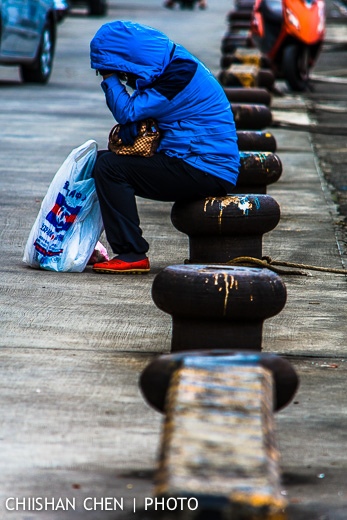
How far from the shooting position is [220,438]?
2.54m

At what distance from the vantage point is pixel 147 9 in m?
34.1

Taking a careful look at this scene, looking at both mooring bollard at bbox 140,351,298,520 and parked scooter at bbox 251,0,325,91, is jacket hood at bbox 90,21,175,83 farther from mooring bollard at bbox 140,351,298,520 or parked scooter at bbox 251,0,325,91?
parked scooter at bbox 251,0,325,91

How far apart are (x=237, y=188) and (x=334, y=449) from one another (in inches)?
155

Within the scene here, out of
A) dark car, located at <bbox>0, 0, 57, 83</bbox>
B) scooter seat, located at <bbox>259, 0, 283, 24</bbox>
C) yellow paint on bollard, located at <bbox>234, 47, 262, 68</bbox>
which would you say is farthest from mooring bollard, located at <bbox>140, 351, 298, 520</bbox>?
scooter seat, located at <bbox>259, 0, 283, 24</bbox>

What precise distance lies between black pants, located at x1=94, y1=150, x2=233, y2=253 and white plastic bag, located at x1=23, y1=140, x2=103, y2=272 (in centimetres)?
15

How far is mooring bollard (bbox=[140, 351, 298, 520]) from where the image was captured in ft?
7.77

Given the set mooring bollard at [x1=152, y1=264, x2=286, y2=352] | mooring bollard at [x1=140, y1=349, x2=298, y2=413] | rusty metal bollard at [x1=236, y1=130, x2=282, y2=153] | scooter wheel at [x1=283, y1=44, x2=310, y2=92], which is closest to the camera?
mooring bollard at [x1=140, y1=349, x2=298, y2=413]

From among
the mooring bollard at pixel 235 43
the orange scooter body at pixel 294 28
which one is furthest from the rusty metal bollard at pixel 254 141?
the mooring bollard at pixel 235 43

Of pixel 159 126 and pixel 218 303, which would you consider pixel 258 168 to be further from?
pixel 218 303

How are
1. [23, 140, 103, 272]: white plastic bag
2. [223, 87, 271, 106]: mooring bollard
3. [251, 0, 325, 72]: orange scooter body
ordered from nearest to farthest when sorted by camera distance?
[23, 140, 103, 272]: white plastic bag, [223, 87, 271, 106]: mooring bollard, [251, 0, 325, 72]: orange scooter body

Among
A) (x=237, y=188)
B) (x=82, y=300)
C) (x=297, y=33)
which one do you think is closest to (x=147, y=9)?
(x=297, y=33)

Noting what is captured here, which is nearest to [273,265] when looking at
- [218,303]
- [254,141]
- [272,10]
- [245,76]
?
[254,141]

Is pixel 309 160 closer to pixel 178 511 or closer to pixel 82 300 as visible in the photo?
pixel 82 300

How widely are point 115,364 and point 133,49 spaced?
204cm
